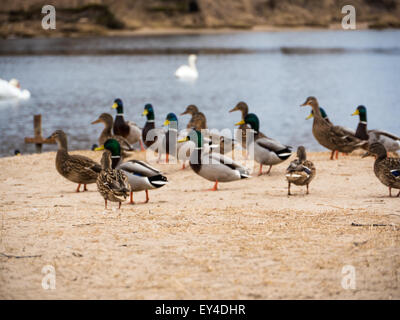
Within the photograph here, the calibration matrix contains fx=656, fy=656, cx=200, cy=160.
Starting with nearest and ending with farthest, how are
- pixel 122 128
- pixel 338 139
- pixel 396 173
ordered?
pixel 396 173 → pixel 338 139 → pixel 122 128

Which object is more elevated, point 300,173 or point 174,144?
point 300,173

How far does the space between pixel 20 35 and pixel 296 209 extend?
8158 centimetres

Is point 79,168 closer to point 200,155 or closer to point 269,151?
point 200,155

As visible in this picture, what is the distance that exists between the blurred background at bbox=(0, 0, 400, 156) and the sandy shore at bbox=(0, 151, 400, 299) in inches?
374

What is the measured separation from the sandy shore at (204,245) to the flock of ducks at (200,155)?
34cm

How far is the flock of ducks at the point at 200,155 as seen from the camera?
29.5 feet

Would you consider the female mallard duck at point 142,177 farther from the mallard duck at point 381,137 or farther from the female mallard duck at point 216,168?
the mallard duck at point 381,137

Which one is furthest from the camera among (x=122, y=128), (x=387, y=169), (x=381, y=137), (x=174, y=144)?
(x=122, y=128)

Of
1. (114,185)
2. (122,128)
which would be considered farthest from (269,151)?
(122,128)

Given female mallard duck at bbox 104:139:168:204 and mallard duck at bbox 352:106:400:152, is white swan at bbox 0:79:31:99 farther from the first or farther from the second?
female mallard duck at bbox 104:139:168:204

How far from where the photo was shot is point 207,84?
3881cm

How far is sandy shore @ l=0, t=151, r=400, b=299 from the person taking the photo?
5.13 meters

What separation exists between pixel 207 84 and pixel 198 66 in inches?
500

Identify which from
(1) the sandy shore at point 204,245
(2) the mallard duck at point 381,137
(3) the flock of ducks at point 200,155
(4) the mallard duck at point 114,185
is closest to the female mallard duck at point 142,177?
(3) the flock of ducks at point 200,155
